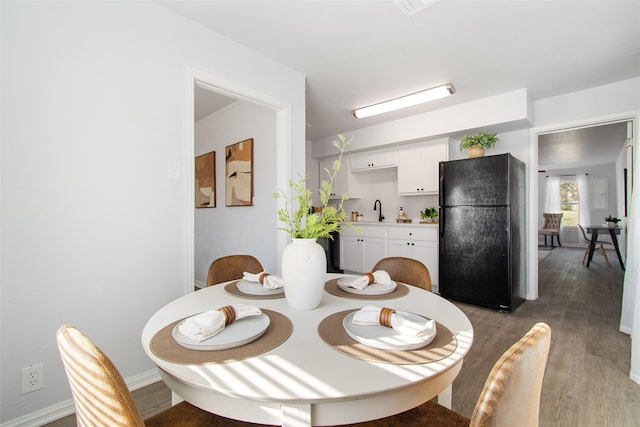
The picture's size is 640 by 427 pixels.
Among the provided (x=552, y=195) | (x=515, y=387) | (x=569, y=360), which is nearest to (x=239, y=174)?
(x=515, y=387)

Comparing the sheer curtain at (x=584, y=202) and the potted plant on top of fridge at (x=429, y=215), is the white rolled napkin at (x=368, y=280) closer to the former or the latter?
the potted plant on top of fridge at (x=429, y=215)

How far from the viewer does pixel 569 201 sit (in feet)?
30.1

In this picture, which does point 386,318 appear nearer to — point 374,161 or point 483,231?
point 483,231

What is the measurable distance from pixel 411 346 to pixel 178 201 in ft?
5.82

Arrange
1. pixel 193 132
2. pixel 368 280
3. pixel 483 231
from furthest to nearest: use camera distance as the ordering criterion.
Result: pixel 483 231 → pixel 193 132 → pixel 368 280

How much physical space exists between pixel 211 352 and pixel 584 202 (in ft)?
37.5

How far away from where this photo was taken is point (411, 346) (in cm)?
82

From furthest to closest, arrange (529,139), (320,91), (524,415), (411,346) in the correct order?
(529,139) → (320,91) → (411,346) → (524,415)

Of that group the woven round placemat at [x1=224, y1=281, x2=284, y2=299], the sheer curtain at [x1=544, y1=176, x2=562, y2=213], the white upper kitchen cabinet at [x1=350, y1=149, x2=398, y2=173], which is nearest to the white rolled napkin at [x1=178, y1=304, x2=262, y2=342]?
the woven round placemat at [x1=224, y1=281, x2=284, y2=299]

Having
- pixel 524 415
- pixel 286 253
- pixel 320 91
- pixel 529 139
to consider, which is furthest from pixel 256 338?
pixel 529 139

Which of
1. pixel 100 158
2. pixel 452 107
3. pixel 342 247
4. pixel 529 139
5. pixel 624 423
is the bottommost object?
pixel 624 423

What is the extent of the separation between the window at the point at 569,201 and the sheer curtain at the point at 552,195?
0.34 ft

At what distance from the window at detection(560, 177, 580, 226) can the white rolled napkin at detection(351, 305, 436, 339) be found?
433 inches

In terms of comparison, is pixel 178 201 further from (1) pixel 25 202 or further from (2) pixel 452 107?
(2) pixel 452 107
